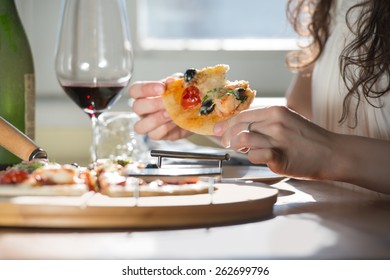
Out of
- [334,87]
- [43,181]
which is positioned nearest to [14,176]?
[43,181]

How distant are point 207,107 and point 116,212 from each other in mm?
459

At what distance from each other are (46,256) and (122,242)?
0.29 feet

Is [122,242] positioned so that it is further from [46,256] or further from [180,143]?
[180,143]

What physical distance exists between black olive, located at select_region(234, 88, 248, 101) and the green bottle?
15.5 inches

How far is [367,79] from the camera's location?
1443mm

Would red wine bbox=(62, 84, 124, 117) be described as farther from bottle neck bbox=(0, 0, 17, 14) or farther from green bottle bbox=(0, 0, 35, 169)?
bottle neck bbox=(0, 0, 17, 14)

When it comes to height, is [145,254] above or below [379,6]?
below

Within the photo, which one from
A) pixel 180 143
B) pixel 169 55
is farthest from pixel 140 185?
pixel 169 55

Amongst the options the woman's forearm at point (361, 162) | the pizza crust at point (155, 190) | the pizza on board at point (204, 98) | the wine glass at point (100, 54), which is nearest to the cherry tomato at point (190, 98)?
the pizza on board at point (204, 98)

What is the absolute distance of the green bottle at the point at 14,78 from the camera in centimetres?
144

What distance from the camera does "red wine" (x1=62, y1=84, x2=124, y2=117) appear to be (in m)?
1.25

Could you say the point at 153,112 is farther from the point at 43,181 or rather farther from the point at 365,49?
the point at 43,181

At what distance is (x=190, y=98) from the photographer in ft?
4.37

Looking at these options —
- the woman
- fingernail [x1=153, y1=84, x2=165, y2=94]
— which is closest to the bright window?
the woman
